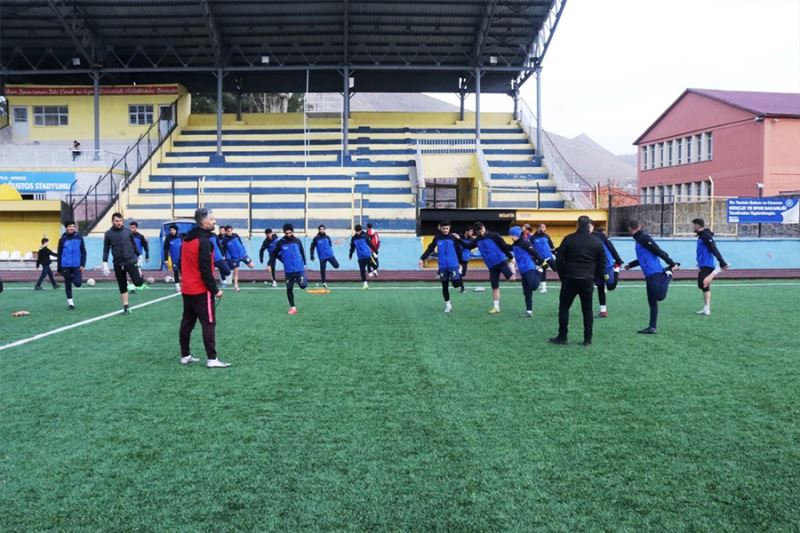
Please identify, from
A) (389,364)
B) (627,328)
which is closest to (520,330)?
(627,328)

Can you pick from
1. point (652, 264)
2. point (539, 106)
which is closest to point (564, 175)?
point (539, 106)

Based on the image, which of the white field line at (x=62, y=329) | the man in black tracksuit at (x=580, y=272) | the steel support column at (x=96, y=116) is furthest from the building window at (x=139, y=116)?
the man in black tracksuit at (x=580, y=272)

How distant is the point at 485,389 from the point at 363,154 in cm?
3031

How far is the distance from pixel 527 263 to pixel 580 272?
3948 millimetres

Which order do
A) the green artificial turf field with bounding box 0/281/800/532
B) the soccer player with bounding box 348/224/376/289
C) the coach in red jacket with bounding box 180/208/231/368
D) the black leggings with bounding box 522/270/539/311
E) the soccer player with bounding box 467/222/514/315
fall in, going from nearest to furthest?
the green artificial turf field with bounding box 0/281/800/532 < the coach in red jacket with bounding box 180/208/231/368 < the black leggings with bounding box 522/270/539/311 < the soccer player with bounding box 467/222/514/315 < the soccer player with bounding box 348/224/376/289

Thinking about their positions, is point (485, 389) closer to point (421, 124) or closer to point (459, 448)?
point (459, 448)

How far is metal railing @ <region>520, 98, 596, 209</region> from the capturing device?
30.0 m

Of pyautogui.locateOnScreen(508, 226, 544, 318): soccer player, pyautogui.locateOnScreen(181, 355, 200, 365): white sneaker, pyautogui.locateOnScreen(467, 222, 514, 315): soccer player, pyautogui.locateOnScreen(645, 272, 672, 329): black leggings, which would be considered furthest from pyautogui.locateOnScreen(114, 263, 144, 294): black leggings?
pyautogui.locateOnScreen(645, 272, 672, 329): black leggings

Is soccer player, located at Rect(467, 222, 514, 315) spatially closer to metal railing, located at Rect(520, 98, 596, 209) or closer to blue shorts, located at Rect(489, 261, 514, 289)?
blue shorts, located at Rect(489, 261, 514, 289)

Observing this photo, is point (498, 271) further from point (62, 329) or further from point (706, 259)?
point (62, 329)

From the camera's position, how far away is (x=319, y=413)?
638 centimetres

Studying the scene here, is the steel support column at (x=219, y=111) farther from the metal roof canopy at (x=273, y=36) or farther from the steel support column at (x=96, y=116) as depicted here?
the steel support column at (x=96, y=116)

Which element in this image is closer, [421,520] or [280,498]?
[421,520]

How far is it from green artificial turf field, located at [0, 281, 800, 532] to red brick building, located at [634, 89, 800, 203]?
27345 millimetres
